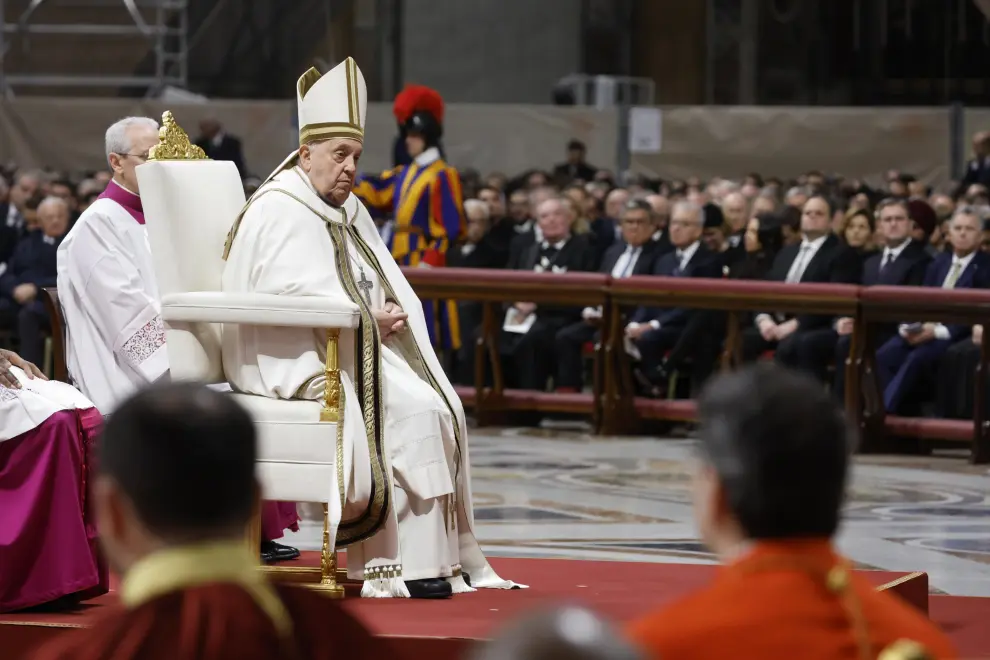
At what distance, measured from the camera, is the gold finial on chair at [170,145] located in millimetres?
5988

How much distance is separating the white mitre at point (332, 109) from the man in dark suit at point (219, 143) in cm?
1104

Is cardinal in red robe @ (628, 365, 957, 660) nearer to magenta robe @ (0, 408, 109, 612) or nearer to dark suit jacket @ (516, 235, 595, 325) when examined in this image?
magenta robe @ (0, 408, 109, 612)

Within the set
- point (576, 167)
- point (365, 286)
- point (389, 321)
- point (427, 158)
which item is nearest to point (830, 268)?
point (427, 158)

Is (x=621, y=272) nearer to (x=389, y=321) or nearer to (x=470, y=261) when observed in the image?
(x=470, y=261)

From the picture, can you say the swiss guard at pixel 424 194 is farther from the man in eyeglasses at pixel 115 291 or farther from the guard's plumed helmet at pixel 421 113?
the man in eyeglasses at pixel 115 291

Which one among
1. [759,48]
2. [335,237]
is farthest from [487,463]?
[759,48]

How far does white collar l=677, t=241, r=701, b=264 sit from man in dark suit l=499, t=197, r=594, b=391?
2.50 ft

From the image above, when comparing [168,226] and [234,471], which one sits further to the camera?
[168,226]

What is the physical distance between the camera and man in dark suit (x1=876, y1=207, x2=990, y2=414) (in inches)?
415

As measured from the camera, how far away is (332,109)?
588cm

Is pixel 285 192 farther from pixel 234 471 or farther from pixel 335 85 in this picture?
pixel 234 471

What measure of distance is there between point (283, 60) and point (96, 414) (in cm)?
1698

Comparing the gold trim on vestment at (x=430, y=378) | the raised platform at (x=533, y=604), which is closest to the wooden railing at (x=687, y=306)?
the raised platform at (x=533, y=604)

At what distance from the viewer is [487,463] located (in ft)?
33.1
